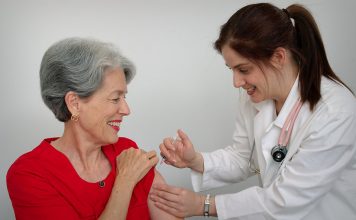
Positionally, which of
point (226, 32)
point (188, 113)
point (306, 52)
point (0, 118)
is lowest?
point (188, 113)

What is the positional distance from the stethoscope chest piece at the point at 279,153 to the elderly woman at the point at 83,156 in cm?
49

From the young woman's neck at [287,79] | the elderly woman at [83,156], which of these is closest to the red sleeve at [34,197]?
the elderly woman at [83,156]

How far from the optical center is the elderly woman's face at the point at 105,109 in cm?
153

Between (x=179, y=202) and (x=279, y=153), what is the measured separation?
46 cm

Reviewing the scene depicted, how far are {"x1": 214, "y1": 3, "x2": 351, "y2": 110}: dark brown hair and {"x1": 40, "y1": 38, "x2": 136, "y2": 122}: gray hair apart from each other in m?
0.48

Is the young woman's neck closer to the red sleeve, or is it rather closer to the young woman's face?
the young woman's face

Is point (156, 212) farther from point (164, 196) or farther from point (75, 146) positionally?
point (75, 146)

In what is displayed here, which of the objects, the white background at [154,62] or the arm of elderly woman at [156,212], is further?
the white background at [154,62]

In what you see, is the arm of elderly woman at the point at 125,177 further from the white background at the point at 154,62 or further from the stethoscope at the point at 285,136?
the white background at the point at 154,62

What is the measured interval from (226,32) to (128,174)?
679mm

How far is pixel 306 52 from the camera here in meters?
1.51

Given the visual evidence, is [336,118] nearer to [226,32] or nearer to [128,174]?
[226,32]

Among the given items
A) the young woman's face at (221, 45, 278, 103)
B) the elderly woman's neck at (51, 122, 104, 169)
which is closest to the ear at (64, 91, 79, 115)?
the elderly woman's neck at (51, 122, 104, 169)

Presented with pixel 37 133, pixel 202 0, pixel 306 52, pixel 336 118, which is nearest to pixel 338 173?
pixel 336 118
